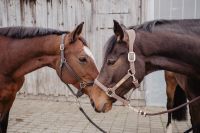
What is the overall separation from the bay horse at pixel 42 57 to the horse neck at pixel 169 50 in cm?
91

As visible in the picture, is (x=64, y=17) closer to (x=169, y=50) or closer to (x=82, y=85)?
(x=82, y=85)

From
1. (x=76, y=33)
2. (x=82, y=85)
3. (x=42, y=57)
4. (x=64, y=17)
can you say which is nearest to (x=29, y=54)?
(x=42, y=57)

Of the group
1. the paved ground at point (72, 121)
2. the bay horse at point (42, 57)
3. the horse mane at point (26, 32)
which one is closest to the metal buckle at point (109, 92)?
the bay horse at point (42, 57)

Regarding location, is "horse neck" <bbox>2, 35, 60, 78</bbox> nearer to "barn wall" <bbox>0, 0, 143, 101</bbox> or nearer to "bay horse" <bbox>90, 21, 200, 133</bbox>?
"bay horse" <bbox>90, 21, 200, 133</bbox>

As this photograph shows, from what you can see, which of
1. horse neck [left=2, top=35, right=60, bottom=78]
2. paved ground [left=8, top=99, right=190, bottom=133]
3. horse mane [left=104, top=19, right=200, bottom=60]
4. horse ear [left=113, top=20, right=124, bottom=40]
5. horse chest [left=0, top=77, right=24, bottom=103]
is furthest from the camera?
paved ground [left=8, top=99, right=190, bottom=133]

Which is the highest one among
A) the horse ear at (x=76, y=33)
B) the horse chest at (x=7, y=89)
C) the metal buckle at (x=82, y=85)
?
the horse ear at (x=76, y=33)

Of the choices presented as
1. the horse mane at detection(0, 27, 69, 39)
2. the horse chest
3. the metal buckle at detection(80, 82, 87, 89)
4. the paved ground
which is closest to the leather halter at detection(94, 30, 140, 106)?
the metal buckle at detection(80, 82, 87, 89)

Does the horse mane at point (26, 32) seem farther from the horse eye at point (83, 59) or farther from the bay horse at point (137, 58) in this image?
the bay horse at point (137, 58)

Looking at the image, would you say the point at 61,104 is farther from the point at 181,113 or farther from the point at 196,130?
the point at 196,130

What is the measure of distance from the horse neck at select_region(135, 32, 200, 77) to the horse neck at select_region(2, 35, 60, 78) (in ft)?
3.94

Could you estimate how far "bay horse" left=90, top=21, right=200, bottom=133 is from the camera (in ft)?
8.14

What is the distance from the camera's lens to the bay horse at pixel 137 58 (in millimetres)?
2482

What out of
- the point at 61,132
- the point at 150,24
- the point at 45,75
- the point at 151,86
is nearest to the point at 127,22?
the point at 151,86

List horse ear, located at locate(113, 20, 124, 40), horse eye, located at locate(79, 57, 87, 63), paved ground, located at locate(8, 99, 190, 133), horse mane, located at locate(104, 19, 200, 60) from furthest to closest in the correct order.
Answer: paved ground, located at locate(8, 99, 190, 133), horse eye, located at locate(79, 57, 87, 63), horse mane, located at locate(104, 19, 200, 60), horse ear, located at locate(113, 20, 124, 40)
